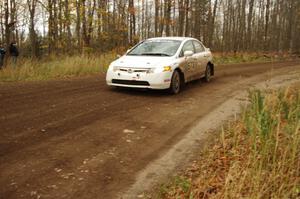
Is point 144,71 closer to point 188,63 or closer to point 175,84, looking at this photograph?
point 175,84

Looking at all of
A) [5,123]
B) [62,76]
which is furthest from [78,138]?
[62,76]

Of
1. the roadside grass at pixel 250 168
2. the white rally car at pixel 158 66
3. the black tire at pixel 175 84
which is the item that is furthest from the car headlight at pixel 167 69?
the roadside grass at pixel 250 168

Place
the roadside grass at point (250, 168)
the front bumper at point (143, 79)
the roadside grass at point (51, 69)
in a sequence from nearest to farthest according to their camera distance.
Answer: the roadside grass at point (250, 168)
the front bumper at point (143, 79)
the roadside grass at point (51, 69)

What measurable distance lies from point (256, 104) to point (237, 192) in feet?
8.77

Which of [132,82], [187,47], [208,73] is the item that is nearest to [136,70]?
[132,82]

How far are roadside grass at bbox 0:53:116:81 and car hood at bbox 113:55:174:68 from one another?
4466 mm

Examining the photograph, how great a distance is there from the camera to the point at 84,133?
18.8 ft

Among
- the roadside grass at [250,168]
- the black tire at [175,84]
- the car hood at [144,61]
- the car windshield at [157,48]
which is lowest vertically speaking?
the roadside grass at [250,168]

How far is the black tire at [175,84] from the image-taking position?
912 cm

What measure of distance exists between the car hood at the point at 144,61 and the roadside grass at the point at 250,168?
4.06m

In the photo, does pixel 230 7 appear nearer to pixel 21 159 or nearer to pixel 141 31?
pixel 141 31

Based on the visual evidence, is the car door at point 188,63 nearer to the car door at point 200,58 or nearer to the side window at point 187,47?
the side window at point 187,47

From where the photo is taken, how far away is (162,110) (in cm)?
751

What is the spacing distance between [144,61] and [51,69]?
629 cm
